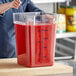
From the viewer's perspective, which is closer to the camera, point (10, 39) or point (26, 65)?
point (26, 65)

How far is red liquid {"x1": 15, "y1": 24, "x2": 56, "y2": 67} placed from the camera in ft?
4.01

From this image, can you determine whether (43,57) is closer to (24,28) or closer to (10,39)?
(24,28)

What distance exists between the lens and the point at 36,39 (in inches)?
48.2

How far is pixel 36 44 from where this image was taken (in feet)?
4.02

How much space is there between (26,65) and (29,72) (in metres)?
0.06

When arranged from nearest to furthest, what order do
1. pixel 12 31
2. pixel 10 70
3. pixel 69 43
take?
pixel 10 70, pixel 12 31, pixel 69 43

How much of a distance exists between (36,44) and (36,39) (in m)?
0.02

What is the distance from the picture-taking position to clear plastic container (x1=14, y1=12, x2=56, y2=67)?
48.2 inches

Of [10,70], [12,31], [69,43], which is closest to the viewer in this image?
[10,70]

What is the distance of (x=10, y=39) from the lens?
6.16 feet

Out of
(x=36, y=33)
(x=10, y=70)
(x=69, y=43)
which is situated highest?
(x=36, y=33)

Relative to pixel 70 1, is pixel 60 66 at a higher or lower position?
lower

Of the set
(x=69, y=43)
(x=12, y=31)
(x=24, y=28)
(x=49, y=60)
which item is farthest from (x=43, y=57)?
(x=69, y=43)

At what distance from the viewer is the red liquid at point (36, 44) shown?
122 centimetres
